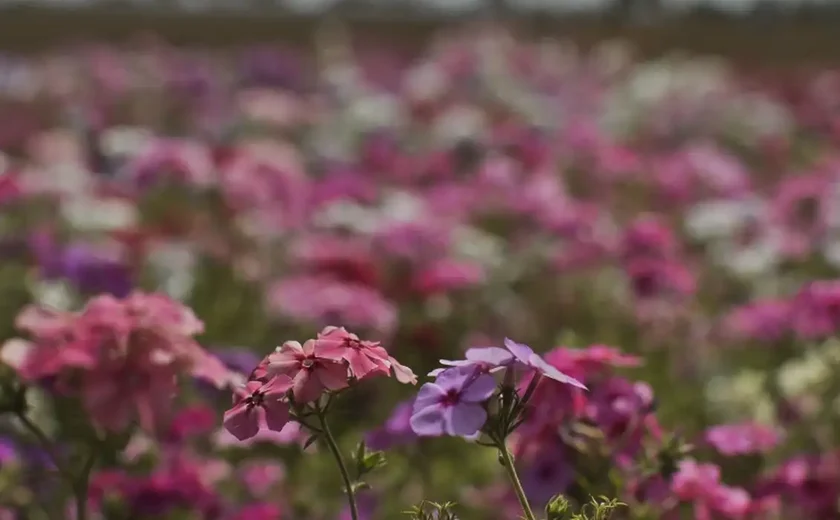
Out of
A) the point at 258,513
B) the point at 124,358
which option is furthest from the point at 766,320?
the point at 124,358

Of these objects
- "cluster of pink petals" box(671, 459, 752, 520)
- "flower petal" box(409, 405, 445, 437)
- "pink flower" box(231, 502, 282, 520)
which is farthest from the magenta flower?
"pink flower" box(231, 502, 282, 520)

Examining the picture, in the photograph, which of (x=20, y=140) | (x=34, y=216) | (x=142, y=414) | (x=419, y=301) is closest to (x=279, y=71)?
(x=20, y=140)

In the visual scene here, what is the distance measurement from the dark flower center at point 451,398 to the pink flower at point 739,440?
0.61m

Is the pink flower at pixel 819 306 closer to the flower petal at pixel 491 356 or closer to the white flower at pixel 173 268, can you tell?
the flower petal at pixel 491 356

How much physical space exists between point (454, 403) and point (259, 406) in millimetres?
173

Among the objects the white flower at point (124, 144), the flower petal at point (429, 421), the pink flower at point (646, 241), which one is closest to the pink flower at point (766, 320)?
→ the pink flower at point (646, 241)

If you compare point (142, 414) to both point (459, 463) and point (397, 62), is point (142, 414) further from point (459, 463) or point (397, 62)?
point (397, 62)

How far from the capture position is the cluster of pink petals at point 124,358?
1.33 meters

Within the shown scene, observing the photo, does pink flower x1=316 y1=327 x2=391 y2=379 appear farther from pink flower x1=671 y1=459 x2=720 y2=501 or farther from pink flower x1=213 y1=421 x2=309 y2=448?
pink flower x1=213 y1=421 x2=309 y2=448

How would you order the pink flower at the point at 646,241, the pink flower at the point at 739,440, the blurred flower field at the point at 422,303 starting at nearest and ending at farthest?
the blurred flower field at the point at 422,303, the pink flower at the point at 739,440, the pink flower at the point at 646,241

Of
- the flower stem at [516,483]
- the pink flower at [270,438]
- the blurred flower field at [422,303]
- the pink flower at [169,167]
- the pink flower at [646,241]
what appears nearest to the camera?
the flower stem at [516,483]

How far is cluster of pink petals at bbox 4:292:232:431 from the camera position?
4.37 feet

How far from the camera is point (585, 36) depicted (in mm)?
11648

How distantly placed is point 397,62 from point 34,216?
540cm
